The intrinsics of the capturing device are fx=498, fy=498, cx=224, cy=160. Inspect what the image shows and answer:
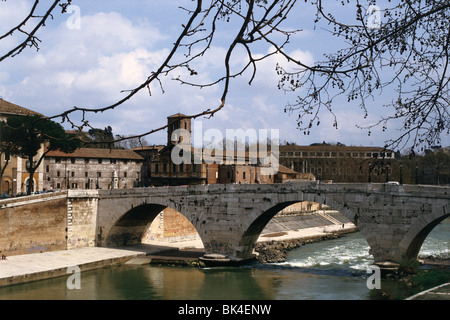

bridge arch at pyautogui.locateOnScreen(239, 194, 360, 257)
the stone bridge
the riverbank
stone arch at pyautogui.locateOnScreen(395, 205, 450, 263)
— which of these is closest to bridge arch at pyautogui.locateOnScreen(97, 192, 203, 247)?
the stone bridge

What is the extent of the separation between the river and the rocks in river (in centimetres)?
66

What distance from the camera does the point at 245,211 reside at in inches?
816

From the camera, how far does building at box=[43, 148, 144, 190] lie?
3759cm

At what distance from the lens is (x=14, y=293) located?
51.8 ft

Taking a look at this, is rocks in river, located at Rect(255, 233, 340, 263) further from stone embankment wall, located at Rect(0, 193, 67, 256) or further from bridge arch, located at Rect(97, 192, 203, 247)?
stone embankment wall, located at Rect(0, 193, 67, 256)

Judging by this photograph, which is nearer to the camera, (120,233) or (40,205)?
(40,205)

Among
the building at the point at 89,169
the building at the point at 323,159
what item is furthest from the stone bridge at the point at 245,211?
the building at the point at 323,159

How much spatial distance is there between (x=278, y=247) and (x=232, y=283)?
8851 millimetres

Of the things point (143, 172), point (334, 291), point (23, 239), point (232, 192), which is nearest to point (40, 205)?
point (23, 239)

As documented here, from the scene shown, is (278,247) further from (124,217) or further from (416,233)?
(416,233)

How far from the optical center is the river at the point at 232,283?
15.6 meters

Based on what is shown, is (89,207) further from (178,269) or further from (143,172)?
(143,172)

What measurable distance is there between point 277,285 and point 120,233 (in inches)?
430

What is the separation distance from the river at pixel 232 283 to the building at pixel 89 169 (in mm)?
18129
